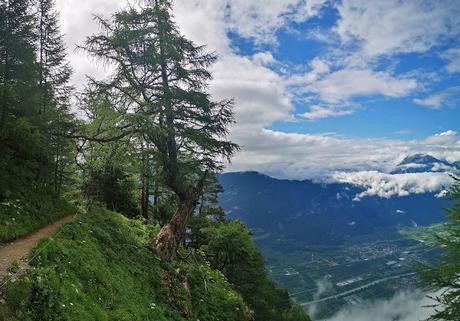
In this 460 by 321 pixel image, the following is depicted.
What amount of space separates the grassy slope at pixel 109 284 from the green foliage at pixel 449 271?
10493 mm

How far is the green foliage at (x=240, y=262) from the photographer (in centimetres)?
4044

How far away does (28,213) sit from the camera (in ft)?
60.7

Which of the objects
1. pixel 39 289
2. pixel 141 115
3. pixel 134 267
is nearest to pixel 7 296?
pixel 39 289

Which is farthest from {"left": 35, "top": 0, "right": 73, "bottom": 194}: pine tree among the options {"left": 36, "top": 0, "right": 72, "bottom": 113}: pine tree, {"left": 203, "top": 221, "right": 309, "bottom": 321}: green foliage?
{"left": 203, "top": 221, "right": 309, "bottom": 321}: green foliage

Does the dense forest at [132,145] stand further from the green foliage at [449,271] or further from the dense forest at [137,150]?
the green foliage at [449,271]

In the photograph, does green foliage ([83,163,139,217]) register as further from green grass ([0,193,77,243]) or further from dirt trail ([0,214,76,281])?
dirt trail ([0,214,76,281])

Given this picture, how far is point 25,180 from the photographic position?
2130 cm

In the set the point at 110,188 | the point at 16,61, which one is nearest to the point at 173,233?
the point at 16,61

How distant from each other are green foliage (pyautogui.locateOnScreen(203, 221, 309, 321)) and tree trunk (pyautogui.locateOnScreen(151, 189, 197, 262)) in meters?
18.7

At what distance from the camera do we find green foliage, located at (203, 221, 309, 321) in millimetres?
40438

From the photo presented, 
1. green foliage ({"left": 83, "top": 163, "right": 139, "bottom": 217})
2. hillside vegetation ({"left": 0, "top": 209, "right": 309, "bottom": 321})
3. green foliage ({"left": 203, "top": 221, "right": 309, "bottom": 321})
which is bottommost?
green foliage ({"left": 203, "top": 221, "right": 309, "bottom": 321})

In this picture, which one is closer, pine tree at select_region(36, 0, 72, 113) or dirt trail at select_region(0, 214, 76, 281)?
dirt trail at select_region(0, 214, 76, 281)

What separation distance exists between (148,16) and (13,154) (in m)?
10.7

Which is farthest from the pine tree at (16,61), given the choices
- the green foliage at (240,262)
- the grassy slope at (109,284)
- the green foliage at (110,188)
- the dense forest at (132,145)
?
the green foliage at (240,262)
